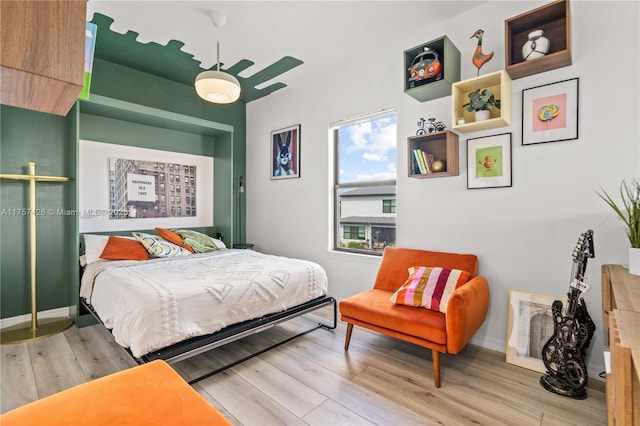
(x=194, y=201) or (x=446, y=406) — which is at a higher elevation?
(x=194, y=201)

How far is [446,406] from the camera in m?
1.89

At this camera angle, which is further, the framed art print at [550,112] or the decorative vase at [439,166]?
the decorative vase at [439,166]

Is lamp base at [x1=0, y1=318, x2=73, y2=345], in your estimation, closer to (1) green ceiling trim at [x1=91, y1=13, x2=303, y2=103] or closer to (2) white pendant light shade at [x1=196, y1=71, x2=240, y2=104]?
(2) white pendant light shade at [x1=196, y1=71, x2=240, y2=104]

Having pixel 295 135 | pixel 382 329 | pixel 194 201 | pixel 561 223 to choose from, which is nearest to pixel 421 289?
pixel 382 329

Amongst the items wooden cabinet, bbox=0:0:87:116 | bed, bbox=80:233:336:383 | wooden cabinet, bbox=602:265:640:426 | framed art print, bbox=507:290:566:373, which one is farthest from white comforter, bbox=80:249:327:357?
wooden cabinet, bbox=602:265:640:426

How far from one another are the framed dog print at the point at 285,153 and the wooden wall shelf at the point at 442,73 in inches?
69.7

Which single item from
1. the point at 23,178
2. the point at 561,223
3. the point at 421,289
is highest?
the point at 23,178

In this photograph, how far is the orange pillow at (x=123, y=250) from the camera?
317 cm

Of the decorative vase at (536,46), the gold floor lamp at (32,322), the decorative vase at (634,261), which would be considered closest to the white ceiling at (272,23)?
the decorative vase at (536,46)

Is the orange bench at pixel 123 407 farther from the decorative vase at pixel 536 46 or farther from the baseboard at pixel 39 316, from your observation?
the baseboard at pixel 39 316

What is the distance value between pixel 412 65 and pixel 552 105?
113 cm

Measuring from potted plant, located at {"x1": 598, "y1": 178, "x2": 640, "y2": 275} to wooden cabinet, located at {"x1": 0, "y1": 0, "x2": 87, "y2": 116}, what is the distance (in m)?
2.56

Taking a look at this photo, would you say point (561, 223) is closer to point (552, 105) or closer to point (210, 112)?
point (552, 105)

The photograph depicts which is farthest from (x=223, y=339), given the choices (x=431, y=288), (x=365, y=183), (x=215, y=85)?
(x=365, y=183)
